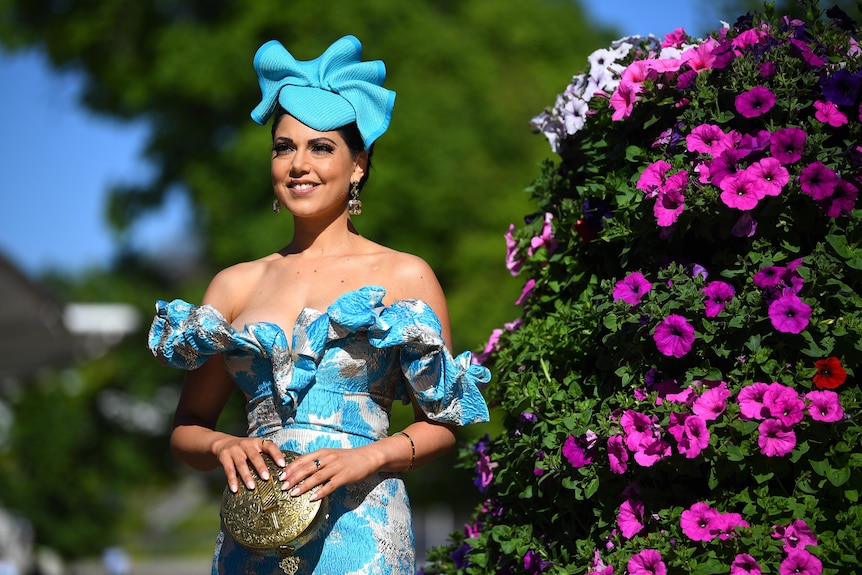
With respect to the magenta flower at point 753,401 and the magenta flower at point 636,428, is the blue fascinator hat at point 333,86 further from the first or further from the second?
the magenta flower at point 753,401

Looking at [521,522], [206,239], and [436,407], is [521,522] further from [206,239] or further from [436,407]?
[206,239]

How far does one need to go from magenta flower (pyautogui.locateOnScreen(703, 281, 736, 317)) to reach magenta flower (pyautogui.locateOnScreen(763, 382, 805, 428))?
0.73 ft

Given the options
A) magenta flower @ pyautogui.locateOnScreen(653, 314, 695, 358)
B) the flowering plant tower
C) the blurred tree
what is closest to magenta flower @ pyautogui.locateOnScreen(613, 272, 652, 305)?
the flowering plant tower

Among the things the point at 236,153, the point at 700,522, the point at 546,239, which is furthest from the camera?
the point at 236,153

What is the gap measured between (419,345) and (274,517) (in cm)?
53

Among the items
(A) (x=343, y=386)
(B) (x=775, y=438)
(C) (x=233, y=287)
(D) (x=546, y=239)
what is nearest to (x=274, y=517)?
(A) (x=343, y=386)

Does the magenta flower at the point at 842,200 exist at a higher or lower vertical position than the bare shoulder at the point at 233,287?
lower

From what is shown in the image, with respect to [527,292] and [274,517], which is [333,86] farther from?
[274,517]

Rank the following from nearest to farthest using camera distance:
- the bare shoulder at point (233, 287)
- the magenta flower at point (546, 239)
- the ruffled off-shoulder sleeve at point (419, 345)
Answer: the ruffled off-shoulder sleeve at point (419, 345), the bare shoulder at point (233, 287), the magenta flower at point (546, 239)

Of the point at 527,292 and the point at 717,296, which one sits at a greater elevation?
the point at 527,292

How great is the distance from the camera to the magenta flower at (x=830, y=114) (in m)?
2.85

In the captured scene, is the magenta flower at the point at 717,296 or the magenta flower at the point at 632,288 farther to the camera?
the magenta flower at the point at 632,288

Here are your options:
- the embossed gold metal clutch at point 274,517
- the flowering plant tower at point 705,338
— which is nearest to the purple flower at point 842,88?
the flowering plant tower at point 705,338

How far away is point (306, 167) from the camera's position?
2.98m
